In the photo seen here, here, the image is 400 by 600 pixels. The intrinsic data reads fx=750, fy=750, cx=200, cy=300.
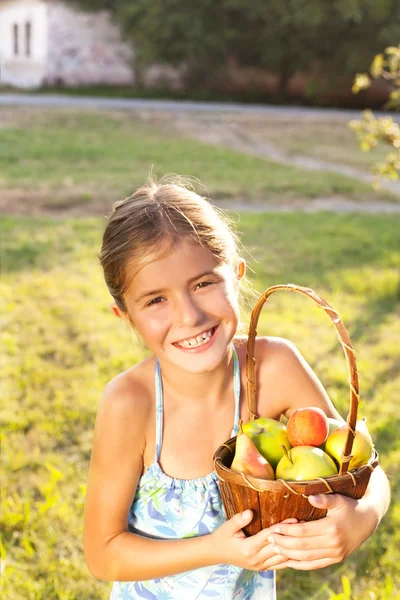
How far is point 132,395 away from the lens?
1.70 metres

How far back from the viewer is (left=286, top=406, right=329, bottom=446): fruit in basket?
57.6 inches

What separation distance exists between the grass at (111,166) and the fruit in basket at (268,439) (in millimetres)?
6947

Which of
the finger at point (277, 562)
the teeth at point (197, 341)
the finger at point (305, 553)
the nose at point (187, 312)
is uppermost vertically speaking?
the nose at point (187, 312)

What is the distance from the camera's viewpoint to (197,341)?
1.60 meters

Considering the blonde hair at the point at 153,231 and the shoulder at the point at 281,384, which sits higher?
the blonde hair at the point at 153,231

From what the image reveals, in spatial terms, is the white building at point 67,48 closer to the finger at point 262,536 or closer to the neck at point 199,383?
the neck at point 199,383

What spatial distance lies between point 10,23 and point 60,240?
22.0 metres

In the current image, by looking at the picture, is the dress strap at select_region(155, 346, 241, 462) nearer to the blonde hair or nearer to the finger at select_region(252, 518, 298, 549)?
the blonde hair

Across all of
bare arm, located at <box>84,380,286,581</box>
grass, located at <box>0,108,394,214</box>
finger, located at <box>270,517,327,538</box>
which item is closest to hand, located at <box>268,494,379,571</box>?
finger, located at <box>270,517,327,538</box>

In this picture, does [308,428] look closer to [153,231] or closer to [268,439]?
[268,439]

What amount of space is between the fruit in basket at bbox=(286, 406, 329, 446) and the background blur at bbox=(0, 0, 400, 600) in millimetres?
1025

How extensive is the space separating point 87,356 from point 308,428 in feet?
9.62

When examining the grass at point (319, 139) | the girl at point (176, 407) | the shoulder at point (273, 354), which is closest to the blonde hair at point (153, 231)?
the girl at point (176, 407)

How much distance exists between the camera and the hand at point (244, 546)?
140 centimetres
